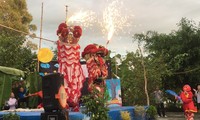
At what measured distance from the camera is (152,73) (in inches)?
829

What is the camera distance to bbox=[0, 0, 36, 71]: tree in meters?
21.8

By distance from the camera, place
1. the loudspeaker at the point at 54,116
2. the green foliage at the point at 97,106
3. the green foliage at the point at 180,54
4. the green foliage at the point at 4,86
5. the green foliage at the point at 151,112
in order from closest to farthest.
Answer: the loudspeaker at the point at 54,116, the green foliage at the point at 97,106, the green foliage at the point at 4,86, the green foliage at the point at 151,112, the green foliage at the point at 180,54

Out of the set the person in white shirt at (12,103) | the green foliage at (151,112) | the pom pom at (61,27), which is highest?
the pom pom at (61,27)

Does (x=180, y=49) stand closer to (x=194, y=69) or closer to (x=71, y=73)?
(x=194, y=69)

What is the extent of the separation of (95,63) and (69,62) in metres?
1.09

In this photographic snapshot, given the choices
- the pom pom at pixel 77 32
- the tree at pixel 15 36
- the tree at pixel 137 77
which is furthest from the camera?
the tree at pixel 15 36

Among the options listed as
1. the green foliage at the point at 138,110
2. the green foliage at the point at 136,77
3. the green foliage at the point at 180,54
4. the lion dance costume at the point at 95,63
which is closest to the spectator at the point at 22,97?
the lion dance costume at the point at 95,63

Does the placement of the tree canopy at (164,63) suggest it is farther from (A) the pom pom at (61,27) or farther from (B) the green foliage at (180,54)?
(A) the pom pom at (61,27)

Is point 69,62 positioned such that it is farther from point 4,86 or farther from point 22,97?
point 22,97

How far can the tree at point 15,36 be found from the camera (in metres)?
21.8

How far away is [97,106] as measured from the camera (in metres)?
10.0

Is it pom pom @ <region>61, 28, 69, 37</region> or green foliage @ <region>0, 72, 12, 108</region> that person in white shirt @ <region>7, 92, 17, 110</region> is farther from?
pom pom @ <region>61, 28, 69, 37</region>

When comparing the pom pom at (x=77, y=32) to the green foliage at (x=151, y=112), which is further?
the green foliage at (x=151, y=112)

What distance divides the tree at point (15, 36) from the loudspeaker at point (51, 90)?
12.1 metres
